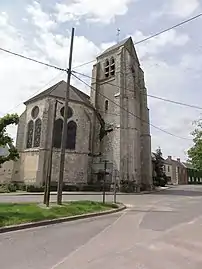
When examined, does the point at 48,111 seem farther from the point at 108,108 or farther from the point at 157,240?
the point at 157,240

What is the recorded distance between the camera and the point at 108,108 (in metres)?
46.2

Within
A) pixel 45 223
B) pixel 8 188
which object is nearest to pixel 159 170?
pixel 8 188

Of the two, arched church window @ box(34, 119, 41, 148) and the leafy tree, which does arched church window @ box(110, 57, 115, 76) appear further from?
the leafy tree

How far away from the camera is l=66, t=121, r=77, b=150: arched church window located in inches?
1571

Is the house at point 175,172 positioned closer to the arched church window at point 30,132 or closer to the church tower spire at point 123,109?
the church tower spire at point 123,109

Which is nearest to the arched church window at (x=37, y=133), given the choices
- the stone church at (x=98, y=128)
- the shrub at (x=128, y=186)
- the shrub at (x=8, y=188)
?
the stone church at (x=98, y=128)

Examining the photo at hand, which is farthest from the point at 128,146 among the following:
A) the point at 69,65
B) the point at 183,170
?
the point at 183,170

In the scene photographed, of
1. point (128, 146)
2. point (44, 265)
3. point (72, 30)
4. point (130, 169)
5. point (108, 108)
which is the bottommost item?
point (44, 265)

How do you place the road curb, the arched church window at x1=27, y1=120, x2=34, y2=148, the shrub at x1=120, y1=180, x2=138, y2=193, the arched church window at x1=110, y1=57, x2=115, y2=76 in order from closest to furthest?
the road curb → the shrub at x1=120, y1=180, x2=138, y2=193 → the arched church window at x1=27, y1=120, x2=34, y2=148 → the arched church window at x1=110, y1=57, x2=115, y2=76

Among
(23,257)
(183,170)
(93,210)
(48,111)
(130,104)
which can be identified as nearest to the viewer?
(23,257)

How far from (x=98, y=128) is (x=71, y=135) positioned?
20.1 ft

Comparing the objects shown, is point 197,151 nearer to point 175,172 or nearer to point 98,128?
point 98,128

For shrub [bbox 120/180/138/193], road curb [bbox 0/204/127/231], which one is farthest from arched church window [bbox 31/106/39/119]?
road curb [bbox 0/204/127/231]

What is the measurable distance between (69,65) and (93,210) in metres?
8.37
